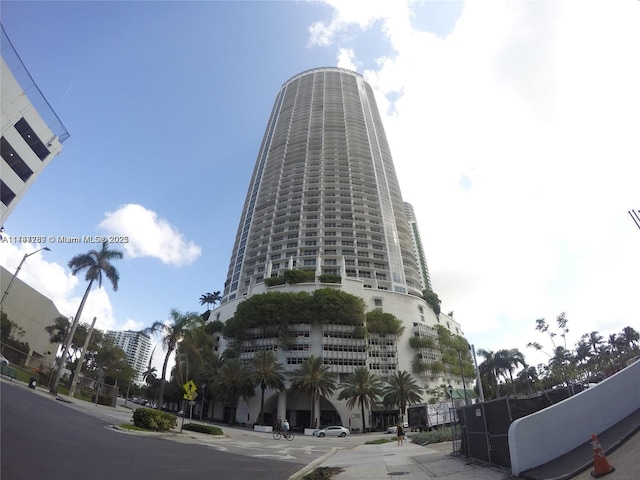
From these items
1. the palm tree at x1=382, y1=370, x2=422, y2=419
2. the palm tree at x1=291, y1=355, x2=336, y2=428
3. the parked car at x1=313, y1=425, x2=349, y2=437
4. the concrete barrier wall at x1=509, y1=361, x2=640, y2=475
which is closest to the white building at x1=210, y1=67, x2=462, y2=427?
the palm tree at x1=291, y1=355, x2=336, y2=428

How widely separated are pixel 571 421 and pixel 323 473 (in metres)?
8.00

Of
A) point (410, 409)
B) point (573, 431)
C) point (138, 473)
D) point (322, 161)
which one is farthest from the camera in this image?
point (322, 161)

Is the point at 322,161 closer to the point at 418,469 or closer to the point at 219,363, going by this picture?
the point at 219,363

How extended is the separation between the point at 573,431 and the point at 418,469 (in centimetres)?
536

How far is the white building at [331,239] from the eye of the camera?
63031 mm

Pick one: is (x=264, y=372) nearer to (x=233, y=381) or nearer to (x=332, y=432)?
(x=233, y=381)

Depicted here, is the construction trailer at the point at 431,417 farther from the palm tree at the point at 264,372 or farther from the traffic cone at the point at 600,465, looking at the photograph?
the traffic cone at the point at 600,465

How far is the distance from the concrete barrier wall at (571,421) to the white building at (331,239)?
5358cm

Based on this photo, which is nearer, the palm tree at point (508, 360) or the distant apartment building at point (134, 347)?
the palm tree at point (508, 360)

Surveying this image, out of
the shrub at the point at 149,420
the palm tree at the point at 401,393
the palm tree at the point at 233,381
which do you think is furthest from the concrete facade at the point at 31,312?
the palm tree at the point at 401,393

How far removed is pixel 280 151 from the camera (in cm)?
10575

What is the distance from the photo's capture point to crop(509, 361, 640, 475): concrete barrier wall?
895cm

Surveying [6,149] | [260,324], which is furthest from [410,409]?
[6,149]

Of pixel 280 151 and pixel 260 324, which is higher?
pixel 280 151
